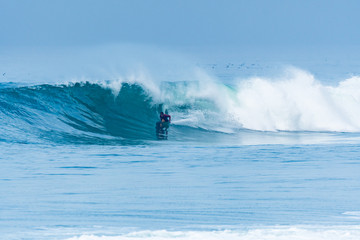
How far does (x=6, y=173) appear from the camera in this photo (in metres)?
11.2

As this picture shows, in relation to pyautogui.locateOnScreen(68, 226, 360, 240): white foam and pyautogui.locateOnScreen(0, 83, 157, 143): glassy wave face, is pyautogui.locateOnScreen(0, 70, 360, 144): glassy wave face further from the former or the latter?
pyautogui.locateOnScreen(68, 226, 360, 240): white foam

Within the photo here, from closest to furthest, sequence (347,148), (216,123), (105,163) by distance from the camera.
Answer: (105,163), (347,148), (216,123)

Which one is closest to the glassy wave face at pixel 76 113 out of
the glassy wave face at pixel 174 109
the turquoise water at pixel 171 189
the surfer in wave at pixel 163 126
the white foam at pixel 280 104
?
the glassy wave face at pixel 174 109

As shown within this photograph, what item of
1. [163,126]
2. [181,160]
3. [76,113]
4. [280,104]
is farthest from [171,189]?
[280,104]

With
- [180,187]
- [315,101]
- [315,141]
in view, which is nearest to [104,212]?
[180,187]

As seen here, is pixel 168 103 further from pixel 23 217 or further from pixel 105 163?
pixel 23 217

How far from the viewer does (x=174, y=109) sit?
19.7m

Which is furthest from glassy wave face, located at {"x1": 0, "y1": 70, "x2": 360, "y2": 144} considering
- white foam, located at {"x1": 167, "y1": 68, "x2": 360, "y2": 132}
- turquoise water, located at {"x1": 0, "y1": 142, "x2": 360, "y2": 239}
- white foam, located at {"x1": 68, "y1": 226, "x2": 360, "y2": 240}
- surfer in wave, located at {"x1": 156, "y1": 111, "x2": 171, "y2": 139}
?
white foam, located at {"x1": 68, "y1": 226, "x2": 360, "y2": 240}

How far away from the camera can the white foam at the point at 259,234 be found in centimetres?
773

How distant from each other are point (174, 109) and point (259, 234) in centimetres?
1203

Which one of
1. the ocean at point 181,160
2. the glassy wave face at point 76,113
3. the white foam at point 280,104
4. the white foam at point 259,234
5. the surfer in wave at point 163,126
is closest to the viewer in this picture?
the white foam at point 259,234

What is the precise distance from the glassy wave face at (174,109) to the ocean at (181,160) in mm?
47

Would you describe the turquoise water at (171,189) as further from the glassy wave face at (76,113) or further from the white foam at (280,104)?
the white foam at (280,104)

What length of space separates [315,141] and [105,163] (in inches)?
223
